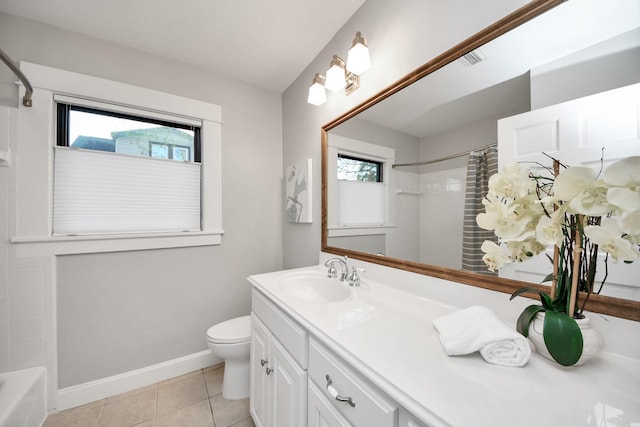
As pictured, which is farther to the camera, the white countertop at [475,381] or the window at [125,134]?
the window at [125,134]

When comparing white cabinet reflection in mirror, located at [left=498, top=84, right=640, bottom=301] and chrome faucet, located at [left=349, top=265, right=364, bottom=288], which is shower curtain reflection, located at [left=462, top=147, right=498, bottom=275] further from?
chrome faucet, located at [left=349, top=265, right=364, bottom=288]

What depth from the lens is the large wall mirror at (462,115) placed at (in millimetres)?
604

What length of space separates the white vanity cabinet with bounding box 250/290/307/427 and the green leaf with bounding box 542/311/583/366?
66 centimetres

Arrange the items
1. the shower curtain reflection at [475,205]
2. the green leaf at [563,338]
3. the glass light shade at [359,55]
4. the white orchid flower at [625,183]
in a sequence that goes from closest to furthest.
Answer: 1. the white orchid flower at [625,183]
2. the green leaf at [563,338]
3. the shower curtain reflection at [475,205]
4. the glass light shade at [359,55]

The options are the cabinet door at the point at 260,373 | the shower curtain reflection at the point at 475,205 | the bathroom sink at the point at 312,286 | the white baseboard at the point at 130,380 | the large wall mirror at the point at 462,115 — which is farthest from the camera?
the white baseboard at the point at 130,380

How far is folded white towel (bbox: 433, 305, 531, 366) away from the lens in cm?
56

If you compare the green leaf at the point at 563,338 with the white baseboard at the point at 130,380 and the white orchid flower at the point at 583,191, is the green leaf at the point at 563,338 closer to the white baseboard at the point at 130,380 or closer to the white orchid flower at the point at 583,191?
the white orchid flower at the point at 583,191

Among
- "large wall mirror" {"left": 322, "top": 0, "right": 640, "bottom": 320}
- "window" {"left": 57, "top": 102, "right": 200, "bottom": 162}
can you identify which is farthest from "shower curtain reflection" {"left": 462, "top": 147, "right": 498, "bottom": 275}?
"window" {"left": 57, "top": 102, "right": 200, "bottom": 162}

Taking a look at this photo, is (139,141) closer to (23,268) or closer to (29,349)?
(23,268)

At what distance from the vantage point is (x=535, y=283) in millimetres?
718

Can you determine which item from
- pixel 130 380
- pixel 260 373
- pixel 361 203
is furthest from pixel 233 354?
pixel 361 203

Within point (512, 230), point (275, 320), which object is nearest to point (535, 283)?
point (512, 230)

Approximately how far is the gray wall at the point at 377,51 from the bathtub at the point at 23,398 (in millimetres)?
1665

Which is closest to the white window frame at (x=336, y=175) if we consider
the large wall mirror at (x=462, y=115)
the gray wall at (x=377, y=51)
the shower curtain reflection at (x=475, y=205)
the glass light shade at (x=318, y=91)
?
the large wall mirror at (x=462, y=115)
